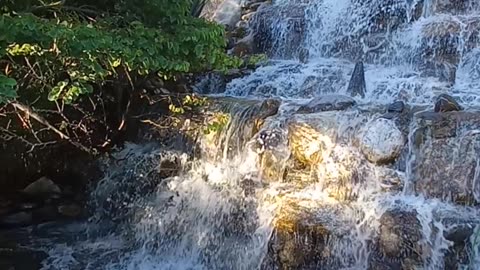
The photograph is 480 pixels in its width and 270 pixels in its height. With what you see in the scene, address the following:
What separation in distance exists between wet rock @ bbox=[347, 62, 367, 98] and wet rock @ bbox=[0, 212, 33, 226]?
3684 mm

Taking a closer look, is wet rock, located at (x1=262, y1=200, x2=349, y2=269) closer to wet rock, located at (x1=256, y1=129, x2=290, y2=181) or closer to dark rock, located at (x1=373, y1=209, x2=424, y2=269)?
dark rock, located at (x1=373, y1=209, x2=424, y2=269)

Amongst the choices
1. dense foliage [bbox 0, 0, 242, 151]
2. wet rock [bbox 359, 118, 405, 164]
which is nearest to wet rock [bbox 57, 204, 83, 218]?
dense foliage [bbox 0, 0, 242, 151]

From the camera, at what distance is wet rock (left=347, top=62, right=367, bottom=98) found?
6406 mm

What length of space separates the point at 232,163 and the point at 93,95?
64.7 inches

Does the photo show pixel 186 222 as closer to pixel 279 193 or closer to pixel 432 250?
pixel 279 193

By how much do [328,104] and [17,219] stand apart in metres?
3.32

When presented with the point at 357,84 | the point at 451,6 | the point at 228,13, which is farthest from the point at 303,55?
the point at 451,6

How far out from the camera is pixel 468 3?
730cm

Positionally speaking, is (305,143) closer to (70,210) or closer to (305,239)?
(305,239)

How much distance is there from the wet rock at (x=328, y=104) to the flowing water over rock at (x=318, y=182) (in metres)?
0.02

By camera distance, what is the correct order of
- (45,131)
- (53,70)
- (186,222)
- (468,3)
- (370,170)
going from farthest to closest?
(468,3) < (45,131) < (186,222) < (370,170) < (53,70)

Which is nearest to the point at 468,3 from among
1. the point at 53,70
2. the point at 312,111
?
the point at 312,111

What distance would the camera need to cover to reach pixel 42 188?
595 centimetres


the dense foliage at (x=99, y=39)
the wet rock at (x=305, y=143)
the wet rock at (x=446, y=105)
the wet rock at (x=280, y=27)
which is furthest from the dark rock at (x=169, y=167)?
the wet rock at (x=280, y=27)
